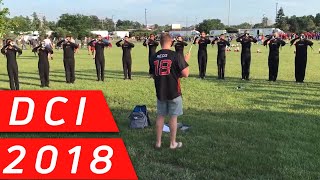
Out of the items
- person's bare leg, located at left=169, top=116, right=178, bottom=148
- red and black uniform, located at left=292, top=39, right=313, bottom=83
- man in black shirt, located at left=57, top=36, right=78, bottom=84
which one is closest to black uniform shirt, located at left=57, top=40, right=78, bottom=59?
man in black shirt, located at left=57, top=36, right=78, bottom=84

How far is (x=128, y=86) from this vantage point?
14.8 meters

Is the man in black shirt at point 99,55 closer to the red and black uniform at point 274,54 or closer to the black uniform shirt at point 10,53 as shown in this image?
the black uniform shirt at point 10,53

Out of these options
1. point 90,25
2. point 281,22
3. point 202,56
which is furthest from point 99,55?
point 281,22

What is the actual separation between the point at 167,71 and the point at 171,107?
0.64 meters

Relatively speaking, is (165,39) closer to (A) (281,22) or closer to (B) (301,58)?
(B) (301,58)

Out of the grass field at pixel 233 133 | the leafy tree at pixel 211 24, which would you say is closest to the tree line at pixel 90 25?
the leafy tree at pixel 211 24

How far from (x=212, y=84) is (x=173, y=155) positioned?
28.9 feet

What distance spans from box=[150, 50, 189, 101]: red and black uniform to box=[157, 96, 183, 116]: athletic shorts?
0.30 feet

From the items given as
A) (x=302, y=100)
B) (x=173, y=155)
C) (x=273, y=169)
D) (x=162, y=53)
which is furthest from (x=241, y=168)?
(x=302, y=100)

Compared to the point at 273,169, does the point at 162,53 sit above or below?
above

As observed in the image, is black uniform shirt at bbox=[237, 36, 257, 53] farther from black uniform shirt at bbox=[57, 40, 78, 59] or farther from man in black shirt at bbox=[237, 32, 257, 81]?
black uniform shirt at bbox=[57, 40, 78, 59]

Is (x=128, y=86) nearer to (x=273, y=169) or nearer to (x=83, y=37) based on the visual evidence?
(x=273, y=169)

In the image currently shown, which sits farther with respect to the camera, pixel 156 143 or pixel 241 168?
pixel 156 143

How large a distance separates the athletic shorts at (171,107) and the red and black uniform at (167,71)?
91 mm
